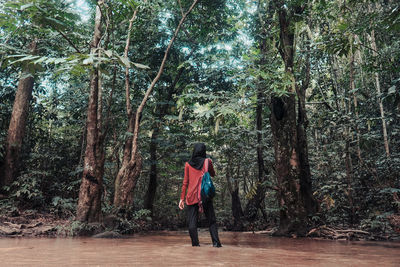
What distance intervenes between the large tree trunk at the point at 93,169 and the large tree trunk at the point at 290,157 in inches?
183

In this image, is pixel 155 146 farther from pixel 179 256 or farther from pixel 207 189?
pixel 179 256

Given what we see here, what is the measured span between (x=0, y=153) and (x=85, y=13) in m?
6.04

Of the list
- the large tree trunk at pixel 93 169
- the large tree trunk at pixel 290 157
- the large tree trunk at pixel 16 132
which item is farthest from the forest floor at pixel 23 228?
the large tree trunk at pixel 290 157

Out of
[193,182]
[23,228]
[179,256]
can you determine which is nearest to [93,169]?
[23,228]

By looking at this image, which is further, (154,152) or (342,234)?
(154,152)

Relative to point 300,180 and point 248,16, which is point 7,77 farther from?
point 300,180

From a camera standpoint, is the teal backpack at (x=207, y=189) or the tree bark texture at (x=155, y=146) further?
the tree bark texture at (x=155, y=146)

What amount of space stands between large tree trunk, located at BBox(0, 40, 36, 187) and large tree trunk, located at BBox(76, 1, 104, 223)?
13.2 ft

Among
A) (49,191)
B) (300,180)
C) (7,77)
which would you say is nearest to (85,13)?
(7,77)

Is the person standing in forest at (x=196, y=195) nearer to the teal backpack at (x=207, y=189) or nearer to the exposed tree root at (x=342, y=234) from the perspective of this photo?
the teal backpack at (x=207, y=189)

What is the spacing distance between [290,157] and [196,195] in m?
3.69

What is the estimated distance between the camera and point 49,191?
10992 millimetres

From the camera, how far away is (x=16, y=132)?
33.6ft

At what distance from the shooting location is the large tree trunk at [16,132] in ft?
32.7
